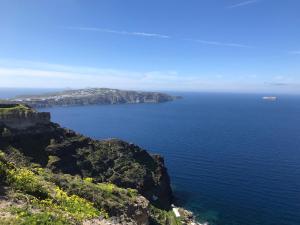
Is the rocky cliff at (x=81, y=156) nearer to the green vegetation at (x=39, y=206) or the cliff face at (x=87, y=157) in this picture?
the cliff face at (x=87, y=157)

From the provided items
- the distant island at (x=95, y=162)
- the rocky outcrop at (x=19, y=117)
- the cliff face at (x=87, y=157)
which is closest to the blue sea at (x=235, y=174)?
the distant island at (x=95, y=162)

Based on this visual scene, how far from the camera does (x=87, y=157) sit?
88.8m

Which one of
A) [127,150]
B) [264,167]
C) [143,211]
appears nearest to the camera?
[143,211]

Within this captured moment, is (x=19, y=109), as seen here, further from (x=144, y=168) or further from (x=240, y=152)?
(x=240, y=152)

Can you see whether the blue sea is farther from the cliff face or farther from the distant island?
the cliff face

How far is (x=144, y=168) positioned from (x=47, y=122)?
2752 centimetres

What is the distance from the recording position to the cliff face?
3216 inches

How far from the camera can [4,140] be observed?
3115 inches

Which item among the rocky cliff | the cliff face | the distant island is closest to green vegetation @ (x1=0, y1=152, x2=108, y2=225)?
the distant island

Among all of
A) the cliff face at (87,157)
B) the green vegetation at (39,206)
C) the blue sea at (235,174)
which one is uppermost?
the green vegetation at (39,206)

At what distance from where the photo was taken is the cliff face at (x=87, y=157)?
81.7 meters

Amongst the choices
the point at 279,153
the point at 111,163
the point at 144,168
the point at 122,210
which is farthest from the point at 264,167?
the point at 122,210

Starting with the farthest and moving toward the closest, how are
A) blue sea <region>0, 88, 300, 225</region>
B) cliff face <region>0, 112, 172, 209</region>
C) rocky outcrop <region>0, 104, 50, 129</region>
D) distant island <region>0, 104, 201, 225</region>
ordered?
blue sea <region>0, 88, 300, 225</region>
rocky outcrop <region>0, 104, 50, 129</region>
cliff face <region>0, 112, 172, 209</region>
distant island <region>0, 104, 201, 225</region>

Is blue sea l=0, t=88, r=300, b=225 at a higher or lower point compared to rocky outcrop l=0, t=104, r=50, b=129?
lower
